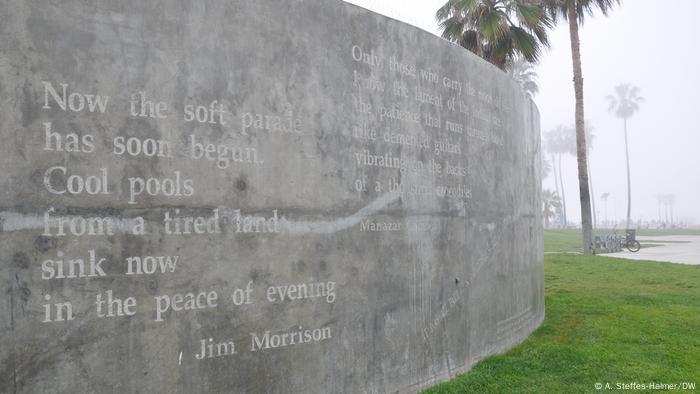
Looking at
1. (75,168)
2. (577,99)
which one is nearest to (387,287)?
(75,168)

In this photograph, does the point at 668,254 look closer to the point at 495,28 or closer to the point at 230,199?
the point at 495,28

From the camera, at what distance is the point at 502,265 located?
616cm

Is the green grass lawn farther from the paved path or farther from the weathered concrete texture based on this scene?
the paved path

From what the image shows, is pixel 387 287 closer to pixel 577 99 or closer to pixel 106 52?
pixel 106 52

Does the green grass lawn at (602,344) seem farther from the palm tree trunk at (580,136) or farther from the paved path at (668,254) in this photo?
the palm tree trunk at (580,136)

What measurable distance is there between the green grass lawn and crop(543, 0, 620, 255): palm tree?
7.73 m

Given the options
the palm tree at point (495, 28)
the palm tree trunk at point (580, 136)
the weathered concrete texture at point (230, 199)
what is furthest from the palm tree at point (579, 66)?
the weathered concrete texture at point (230, 199)

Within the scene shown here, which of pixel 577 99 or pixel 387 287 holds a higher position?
pixel 577 99

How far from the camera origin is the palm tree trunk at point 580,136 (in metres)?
19.4

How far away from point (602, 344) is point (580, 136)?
14.6 metres

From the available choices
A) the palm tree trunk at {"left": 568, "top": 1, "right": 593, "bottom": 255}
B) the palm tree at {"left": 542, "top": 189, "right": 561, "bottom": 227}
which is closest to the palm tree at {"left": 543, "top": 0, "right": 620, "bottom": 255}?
the palm tree trunk at {"left": 568, "top": 1, "right": 593, "bottom": 255}

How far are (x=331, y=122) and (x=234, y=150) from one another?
855 mm

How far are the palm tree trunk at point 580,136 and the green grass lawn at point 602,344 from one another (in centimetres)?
770

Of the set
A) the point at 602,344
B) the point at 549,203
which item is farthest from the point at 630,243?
the point at 549,203
